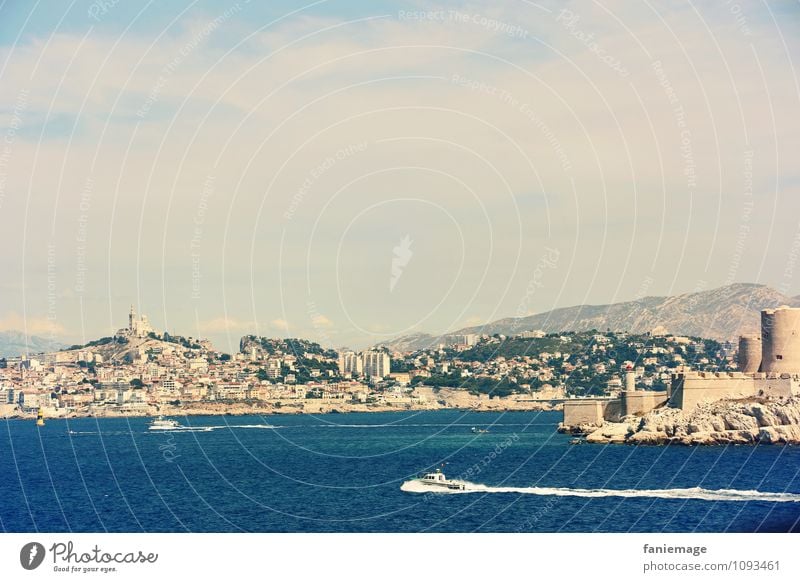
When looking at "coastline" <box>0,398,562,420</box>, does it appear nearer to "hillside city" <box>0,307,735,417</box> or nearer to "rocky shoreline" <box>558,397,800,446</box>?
"hillside city" <box>0,307,735,417</box>

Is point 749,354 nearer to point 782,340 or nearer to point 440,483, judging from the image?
point 782,340

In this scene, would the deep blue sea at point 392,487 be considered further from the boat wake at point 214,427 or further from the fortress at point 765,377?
the boat wake at point 214,427

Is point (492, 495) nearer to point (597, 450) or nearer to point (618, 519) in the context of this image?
point (618, 519)

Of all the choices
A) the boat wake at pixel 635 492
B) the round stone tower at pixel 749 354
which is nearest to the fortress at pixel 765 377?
the round stone tower at pixel 749 354

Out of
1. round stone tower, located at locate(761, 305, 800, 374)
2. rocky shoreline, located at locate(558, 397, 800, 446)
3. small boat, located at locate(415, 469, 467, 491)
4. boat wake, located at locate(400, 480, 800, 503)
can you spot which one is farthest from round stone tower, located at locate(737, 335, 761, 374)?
small boat, located at locate(415, 469, 467, 491)

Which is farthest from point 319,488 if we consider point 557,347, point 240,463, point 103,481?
point 557,347

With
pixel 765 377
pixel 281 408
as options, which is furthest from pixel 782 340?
pixel 281 408
